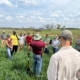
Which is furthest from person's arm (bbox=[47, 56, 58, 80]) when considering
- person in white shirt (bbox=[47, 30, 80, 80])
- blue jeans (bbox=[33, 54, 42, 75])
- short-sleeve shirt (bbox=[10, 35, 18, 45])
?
short-sleeve shirt (bbox=[10, 35, 18, 45])

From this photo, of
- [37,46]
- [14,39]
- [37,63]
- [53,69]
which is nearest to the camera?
[53,69]

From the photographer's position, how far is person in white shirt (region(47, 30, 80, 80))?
3232mm

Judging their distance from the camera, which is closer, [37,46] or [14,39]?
[37,46]

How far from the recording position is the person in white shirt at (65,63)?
127 inches

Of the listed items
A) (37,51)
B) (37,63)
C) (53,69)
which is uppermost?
(53,69)

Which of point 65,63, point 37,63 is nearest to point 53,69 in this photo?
point 65,63

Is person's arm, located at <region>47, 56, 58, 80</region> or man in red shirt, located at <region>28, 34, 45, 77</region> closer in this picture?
person's arm, located at <region>47, 56, 58, 80</region>

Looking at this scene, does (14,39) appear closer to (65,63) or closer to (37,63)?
(37,63)

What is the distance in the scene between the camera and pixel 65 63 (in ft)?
10.7

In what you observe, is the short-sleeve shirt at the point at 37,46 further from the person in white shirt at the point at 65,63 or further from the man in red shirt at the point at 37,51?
the person in white shirt at the point at 65,63

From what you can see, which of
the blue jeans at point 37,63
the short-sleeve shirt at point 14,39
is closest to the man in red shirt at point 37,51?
the blue jeans at point 37,63

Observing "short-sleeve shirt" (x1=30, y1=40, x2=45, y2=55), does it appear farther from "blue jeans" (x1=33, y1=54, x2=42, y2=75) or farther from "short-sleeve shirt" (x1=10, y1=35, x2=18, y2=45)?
"short-sleeve shirt" (x1=10, y1=35, x2=18, y2=45)

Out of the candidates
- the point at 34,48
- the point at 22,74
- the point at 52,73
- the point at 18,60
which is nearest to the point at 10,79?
the point at 22,74

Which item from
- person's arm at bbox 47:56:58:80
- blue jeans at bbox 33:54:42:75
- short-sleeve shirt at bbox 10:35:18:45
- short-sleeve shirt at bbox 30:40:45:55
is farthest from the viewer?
short-sleeve shirt at bbox 10:35:18:45
